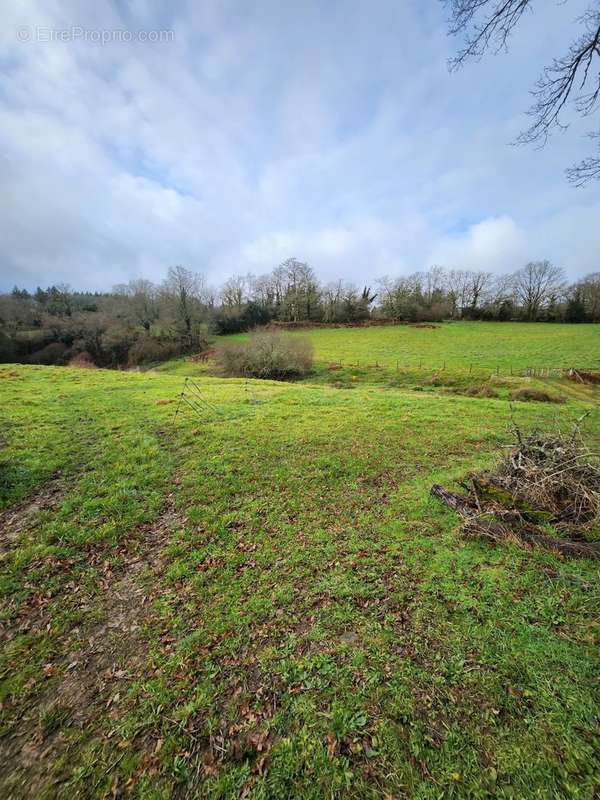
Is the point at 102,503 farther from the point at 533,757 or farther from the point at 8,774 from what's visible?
the point at 533,757

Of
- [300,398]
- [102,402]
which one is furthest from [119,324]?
[300,398]

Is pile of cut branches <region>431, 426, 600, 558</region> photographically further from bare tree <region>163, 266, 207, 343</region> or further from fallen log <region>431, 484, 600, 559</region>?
bare tree <region>163, 266, 207, 343</region>

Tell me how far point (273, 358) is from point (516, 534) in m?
24.8

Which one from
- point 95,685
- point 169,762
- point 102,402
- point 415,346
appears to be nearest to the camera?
point 169,762

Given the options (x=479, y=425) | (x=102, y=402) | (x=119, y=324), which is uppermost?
(x=119, y=324)

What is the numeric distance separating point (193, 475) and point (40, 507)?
2.99 meters

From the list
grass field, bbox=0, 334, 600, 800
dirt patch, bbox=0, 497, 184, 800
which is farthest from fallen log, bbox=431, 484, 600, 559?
dirt patch, bbox=0, 497, 184, 800

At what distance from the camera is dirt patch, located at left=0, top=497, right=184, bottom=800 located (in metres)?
2.62

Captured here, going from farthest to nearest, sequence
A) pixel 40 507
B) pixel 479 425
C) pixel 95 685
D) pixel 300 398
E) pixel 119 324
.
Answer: pixel 119 324
pixel 300 398
pixel 479 425
pixel 40 507
pixel 95 685

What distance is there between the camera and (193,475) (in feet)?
24.7

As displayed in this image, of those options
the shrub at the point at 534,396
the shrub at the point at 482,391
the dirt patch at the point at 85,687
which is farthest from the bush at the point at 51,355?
the shrub at the point at 534,396

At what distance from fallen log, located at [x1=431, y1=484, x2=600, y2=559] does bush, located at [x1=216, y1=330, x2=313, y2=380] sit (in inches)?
921

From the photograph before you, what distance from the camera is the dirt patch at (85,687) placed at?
2.62 m

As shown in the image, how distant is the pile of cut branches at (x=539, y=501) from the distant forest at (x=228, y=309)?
47.9 metres
